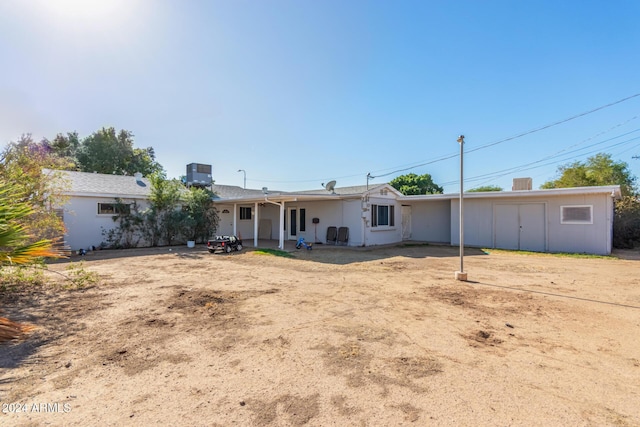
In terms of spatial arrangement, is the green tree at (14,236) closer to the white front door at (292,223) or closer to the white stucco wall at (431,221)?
the white front door at (292,223)

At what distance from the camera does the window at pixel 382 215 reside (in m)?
14.1

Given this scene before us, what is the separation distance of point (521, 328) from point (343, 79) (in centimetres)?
1042

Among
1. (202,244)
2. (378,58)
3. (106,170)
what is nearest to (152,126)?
(202,244)

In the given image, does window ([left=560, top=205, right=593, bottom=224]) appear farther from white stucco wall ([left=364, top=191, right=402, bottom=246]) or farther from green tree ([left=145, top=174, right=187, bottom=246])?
green tree ([left=145, top=174, right=187, bottom=246])

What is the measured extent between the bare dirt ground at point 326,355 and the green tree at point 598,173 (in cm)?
2005

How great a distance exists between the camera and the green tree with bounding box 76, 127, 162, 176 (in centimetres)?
2575

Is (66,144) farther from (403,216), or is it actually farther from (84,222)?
(403,216)

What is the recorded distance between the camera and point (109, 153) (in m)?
26.2

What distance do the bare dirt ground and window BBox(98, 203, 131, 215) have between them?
816 centimetres

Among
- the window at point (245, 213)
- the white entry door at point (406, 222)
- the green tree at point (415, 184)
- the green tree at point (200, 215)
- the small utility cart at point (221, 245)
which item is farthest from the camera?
the green tree at point (415, 184)

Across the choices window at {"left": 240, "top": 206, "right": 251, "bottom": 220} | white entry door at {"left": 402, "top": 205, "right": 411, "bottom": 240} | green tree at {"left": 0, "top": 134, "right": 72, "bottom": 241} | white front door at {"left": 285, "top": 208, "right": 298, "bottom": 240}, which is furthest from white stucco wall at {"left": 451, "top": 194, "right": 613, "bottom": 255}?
green tree at {"left": 0, "top": 134, "right": 72, "bottom": 241}

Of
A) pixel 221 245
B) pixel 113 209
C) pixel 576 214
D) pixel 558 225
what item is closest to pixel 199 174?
pixel 113 209

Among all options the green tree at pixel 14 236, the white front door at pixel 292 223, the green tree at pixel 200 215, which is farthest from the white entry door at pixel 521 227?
the green tree at pixel 14 236

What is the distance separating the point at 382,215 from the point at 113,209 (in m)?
12.6
